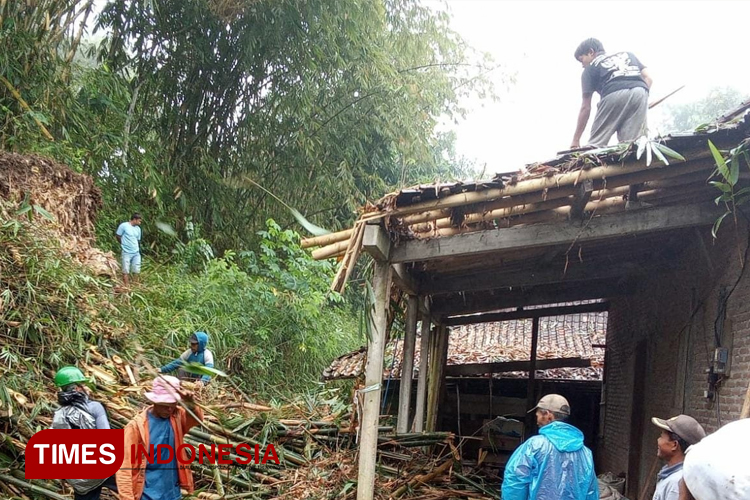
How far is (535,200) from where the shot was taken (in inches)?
177

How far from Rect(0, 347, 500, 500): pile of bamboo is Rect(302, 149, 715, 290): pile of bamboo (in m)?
1.87

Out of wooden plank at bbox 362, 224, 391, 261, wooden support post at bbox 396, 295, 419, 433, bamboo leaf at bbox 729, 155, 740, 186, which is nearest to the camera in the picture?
bamboo leaf at bbox 729, 155, 740, 186

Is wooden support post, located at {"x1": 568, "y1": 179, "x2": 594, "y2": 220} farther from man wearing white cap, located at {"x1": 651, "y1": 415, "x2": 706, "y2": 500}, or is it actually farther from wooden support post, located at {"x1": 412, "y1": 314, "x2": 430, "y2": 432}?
wooden support post, located at {"x1": 412, "y1": 314, "x2": 430, "y2": 432}

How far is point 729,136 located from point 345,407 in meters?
4.30

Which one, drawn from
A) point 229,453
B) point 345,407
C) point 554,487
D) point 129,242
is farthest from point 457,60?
point 554,487

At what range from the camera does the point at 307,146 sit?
11430 millimetres

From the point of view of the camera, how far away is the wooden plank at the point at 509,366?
9.88m

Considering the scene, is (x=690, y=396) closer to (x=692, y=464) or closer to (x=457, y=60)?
(x=692, y=464)

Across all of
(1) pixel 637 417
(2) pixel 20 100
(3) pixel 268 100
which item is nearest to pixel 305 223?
(1) pixel 637 417

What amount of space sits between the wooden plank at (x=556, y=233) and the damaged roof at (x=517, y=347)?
14.0ft

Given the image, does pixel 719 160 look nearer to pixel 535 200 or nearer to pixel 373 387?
pixel 535 200

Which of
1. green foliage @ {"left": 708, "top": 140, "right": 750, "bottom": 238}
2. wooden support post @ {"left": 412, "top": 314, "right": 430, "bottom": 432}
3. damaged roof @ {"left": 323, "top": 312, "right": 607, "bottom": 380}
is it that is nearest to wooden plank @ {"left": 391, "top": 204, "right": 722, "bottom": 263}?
green foliage @ {"left": 708, "top": 140, "right": 750, "bottom": 238}

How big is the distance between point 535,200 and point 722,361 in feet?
5.94

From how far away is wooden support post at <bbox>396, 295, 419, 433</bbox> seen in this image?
6742 millimetres
